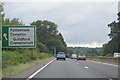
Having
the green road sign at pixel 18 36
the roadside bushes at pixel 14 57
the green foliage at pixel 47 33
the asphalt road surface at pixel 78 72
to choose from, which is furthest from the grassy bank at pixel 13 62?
the green foliage at pixel 47 33

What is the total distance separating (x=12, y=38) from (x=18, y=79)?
27.1ft

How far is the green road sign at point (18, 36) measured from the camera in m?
22.8

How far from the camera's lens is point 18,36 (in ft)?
Answer: 75.3

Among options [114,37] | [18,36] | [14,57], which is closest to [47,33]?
[114,37]

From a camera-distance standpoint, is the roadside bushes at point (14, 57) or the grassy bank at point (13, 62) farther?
the roadside bushes at point (14, 57)

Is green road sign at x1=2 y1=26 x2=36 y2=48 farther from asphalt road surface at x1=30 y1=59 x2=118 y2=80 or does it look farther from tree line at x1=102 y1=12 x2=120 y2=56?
tree line at x1=102 y1=12 x2=120 y2=56

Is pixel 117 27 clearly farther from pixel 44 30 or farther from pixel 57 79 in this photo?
pixel 57 79

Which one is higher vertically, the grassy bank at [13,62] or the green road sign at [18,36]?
the green road sign at [18,36]

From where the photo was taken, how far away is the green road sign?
22.8 meters

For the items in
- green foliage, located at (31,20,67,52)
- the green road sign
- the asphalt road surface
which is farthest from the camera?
green foliage, located at (31,20,67,52)

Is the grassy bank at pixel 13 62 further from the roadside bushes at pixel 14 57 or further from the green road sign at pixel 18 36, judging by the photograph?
the green road sign at pixel 18 36

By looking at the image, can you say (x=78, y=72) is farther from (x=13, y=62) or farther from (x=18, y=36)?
(x=13, y=62)

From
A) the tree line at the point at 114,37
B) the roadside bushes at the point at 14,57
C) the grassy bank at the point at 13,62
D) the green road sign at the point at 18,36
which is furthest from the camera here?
the tree line at the point at 114,37

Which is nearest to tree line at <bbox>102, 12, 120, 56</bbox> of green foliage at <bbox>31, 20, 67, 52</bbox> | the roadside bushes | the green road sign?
green foliage at <bbox>31, 20, 67, 52</bbox>
